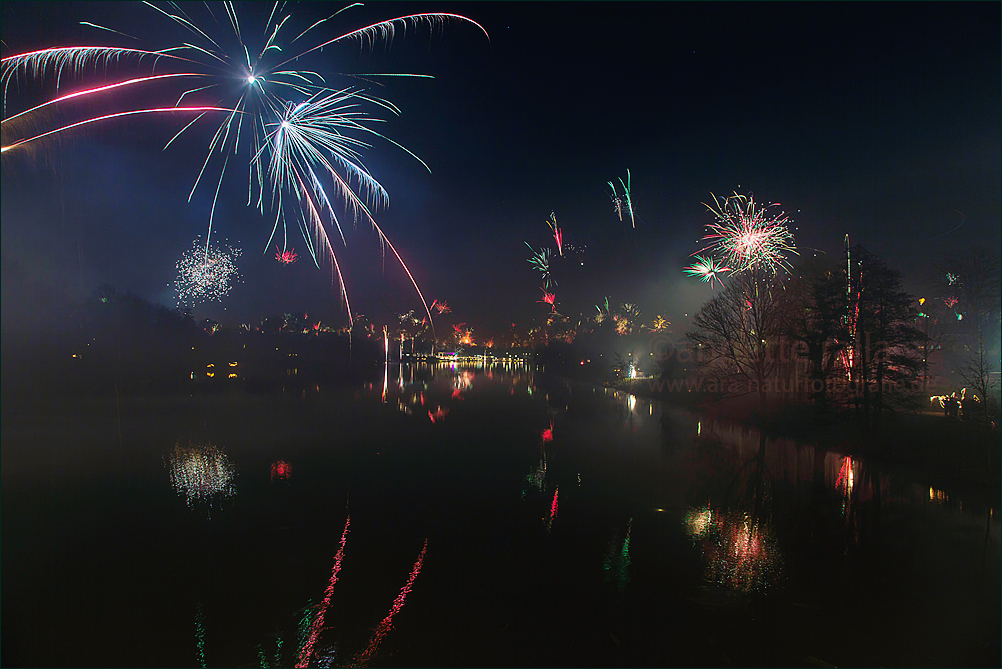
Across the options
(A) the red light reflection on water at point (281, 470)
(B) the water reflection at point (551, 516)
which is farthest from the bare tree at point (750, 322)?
(A) the red light reflection on water at point (281, 470)

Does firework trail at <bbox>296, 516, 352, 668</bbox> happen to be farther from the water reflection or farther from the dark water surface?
the water reflection

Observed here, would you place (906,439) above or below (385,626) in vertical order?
above

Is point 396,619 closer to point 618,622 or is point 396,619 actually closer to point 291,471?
point 618,622

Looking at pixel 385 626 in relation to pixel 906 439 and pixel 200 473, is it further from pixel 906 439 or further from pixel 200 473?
pixel 906 439

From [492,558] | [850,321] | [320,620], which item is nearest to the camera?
[320,620]

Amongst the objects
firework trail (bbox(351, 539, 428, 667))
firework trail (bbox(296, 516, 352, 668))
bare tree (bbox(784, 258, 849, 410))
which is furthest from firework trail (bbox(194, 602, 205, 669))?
bare tree (bbox(784, 258, 849, 410))

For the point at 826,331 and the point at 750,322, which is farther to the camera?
the point at 750,322

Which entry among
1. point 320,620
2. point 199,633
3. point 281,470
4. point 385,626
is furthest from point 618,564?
point 281,470
